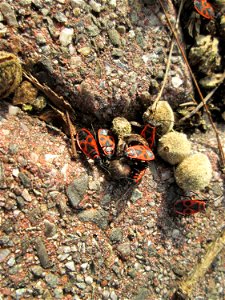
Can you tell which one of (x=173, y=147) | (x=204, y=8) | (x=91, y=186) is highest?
(x=204, y=8)

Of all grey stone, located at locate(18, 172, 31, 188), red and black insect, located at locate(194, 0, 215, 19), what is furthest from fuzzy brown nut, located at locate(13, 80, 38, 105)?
red and black insect, located at locate(194, 0, 215, 19)

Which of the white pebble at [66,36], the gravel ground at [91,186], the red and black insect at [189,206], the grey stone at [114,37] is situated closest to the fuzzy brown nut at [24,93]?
the gravel ground at [91,186]

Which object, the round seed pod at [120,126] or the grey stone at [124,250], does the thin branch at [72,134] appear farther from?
the grey stone at [124,250]

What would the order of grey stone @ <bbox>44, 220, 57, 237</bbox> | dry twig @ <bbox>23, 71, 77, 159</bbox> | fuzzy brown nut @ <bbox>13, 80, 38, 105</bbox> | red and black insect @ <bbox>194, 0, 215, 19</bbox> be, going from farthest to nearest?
red and black insect @ <bbox>194, 0, 215, 19</bbox>
dry twig @ <bbox>23, 71, 77, 159</bbox>
fuzzy brown nut @ <bbox>13, 80, 38, 105</bbox>
grey stone @ <bbox>44, 220, 57, 237</bbox>

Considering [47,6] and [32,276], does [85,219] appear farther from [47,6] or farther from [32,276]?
[47,6]

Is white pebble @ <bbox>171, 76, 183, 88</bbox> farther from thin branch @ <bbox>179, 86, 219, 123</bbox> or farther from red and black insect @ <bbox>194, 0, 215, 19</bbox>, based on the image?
red and black insect @ <bbox>194, 0, 215, 19</bbox>

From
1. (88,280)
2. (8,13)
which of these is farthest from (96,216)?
(8,13)

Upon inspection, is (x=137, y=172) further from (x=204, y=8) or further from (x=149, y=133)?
(x=204, y=8)
